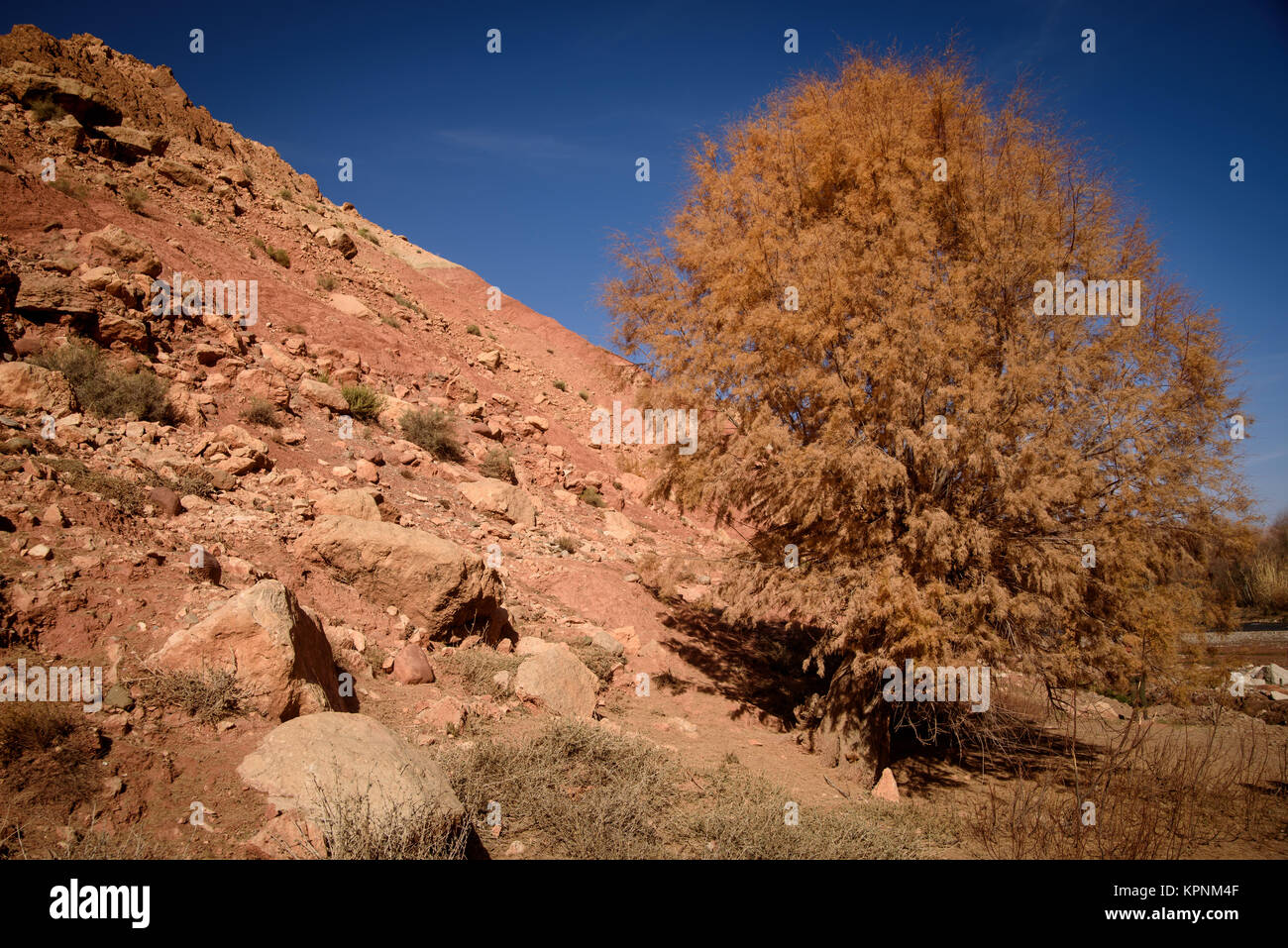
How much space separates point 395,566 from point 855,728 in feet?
21.0

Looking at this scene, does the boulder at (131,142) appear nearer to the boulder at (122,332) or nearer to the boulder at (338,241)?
the boulder at (338,241)

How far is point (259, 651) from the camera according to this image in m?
4.86

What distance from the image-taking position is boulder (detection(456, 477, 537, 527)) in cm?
1275

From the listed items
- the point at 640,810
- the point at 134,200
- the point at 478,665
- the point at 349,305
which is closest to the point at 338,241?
the point at 349,305

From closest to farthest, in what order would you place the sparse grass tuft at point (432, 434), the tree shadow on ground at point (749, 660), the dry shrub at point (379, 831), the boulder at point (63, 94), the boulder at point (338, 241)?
the dry shrub at point (379, 831), the tree shadow on ground at point (749, 660), the sparse grass tuft at point (432, 434), the boulder at point (63, 94), the boulder at point (338, 241)

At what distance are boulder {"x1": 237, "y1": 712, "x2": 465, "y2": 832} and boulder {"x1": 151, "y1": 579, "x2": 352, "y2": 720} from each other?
757 millimetres

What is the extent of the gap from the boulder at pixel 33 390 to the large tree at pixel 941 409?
775 centimetres

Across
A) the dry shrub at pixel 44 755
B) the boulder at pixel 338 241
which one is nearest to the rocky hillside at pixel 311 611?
the dry shrub at pixel 44 755

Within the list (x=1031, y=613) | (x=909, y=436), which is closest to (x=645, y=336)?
(x=909, y=436)

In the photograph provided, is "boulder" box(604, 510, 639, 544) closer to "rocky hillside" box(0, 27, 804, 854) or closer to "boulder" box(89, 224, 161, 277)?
"rocky hillside" box(0, 27, 804, 854)

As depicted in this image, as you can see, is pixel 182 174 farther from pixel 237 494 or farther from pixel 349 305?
pixel 237 494

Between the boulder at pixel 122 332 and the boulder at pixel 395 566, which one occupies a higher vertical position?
the boulder at pixel 122 332

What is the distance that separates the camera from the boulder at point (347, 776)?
3.61 metres
